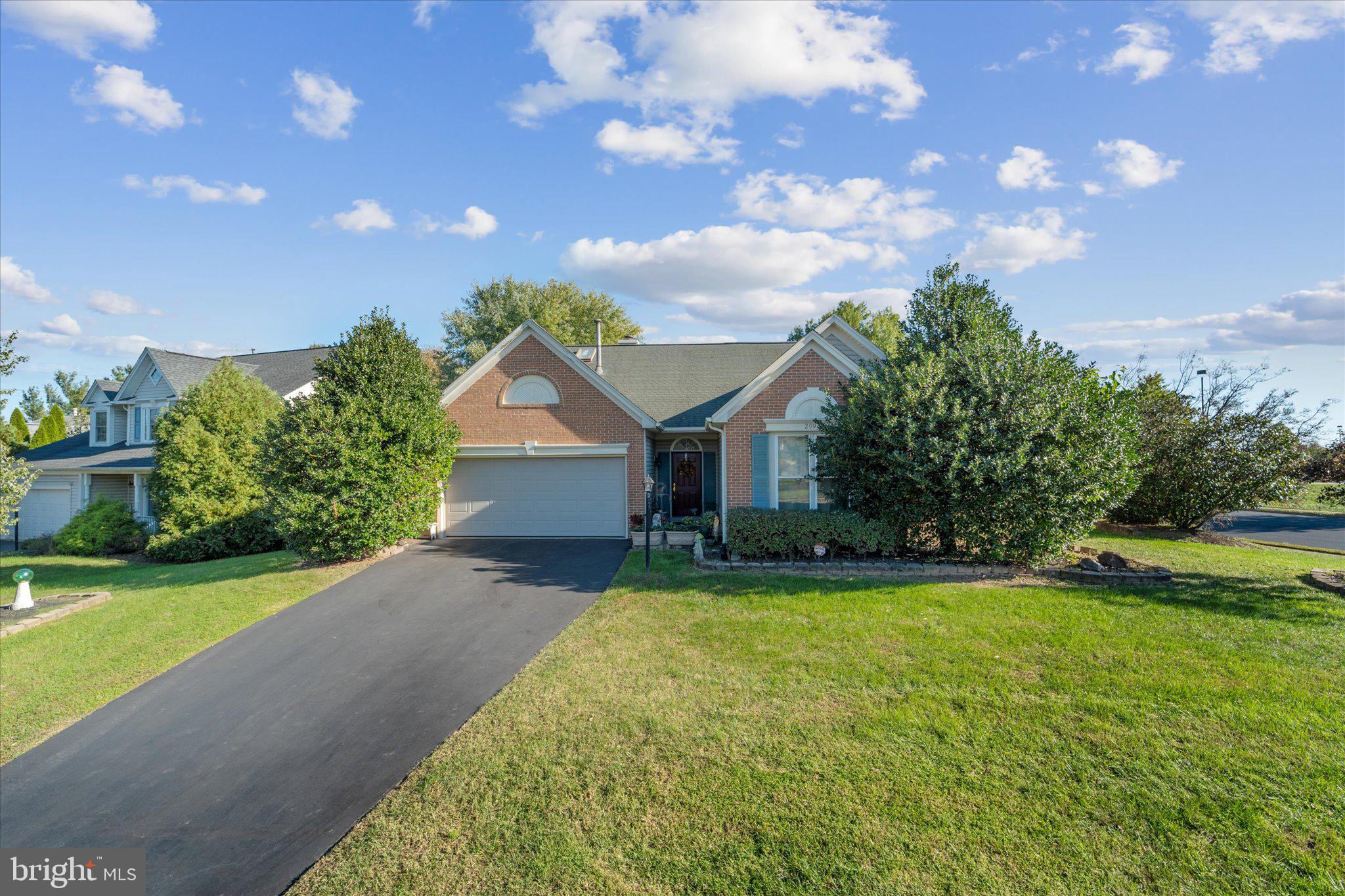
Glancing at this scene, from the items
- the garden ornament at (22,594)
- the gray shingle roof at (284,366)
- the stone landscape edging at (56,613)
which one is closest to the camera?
the stone landscape edging at (56,613)

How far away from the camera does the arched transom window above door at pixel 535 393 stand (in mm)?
17250

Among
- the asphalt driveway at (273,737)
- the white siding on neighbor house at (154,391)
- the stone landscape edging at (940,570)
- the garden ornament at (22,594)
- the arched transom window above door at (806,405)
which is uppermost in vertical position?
the white siding on neighbor house at (154,391)

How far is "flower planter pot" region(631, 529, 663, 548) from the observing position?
15523 mm

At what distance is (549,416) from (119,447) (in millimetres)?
19837

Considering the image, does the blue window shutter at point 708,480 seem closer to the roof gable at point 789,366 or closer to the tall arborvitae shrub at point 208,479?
the roof gable at point 789,366

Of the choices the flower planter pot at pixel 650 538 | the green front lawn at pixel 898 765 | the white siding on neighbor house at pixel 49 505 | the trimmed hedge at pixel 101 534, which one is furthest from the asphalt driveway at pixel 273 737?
the white siding on neighbor house at pixel 49 505

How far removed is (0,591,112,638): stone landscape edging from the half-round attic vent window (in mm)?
9355

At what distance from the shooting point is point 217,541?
1830cm

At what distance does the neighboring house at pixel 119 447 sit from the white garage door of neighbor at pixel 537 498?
9485mm

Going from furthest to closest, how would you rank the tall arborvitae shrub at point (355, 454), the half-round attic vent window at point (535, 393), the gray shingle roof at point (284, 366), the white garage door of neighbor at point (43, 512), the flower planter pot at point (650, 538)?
the gray shingle roof at point (284, 366) → the white garage door of neighbor at point (43, 512) → the half-round attic vent window at point (535, 393) → the flower planter pot at point (650, 538) → the tall arborvitae shrub at point (355, 454)

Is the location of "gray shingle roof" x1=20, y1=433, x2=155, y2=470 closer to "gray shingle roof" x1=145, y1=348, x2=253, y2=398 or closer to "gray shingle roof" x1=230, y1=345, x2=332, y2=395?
"gray shingle roof" x1=145, y1=348, x2=253, y2=398

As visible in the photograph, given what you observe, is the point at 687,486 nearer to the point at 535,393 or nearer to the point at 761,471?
the point at 761,471

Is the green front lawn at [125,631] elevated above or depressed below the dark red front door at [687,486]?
below

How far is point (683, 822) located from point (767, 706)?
6.49ft
